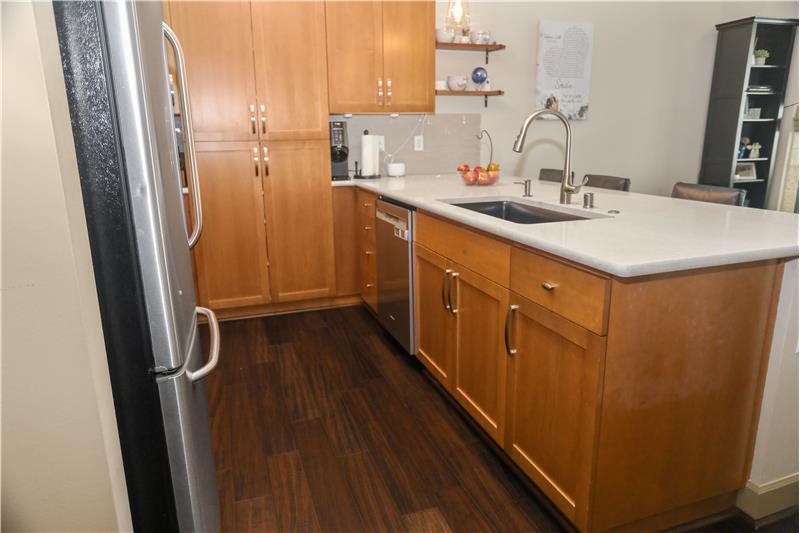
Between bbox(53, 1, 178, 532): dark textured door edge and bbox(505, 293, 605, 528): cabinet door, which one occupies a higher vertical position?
bbox(53, 1, 178, 532): dark textured door edge

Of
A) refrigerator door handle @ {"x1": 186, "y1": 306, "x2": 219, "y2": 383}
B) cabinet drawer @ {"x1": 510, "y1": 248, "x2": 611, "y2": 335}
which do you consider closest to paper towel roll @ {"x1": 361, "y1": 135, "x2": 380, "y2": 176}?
cabinet drawer @ {"x1": 510, "y1": 248, "x2": 611, "y2": 335}

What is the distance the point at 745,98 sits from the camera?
4.48 metres

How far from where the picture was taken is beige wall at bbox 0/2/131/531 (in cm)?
79

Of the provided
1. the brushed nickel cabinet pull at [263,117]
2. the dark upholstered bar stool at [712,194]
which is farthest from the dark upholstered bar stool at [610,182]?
the brushed nickel cabinet pull at [263,117]

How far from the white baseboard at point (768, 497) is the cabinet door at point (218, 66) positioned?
2957mm

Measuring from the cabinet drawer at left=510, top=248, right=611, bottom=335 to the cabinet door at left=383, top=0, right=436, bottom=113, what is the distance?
7.12 feet

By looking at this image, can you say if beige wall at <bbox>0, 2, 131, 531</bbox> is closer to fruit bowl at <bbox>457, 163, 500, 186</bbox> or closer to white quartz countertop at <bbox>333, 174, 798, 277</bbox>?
white quartz countertop at <bbox>333, 174, 798, 277</bbox>

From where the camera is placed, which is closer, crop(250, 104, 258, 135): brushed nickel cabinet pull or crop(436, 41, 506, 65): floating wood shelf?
crop(250, 104, 258, 135): brushed nickel cabinet pull

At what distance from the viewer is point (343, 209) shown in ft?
11.6

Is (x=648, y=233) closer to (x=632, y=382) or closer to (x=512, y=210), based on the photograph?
(x=632, y=382)

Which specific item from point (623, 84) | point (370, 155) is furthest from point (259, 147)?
point (623, 84)

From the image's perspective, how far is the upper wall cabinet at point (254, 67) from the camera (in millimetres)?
3014

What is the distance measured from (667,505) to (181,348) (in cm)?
140

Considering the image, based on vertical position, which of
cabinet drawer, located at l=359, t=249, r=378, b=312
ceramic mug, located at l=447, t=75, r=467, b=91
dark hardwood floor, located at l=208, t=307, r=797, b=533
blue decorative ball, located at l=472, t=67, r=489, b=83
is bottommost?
dark hardwood floor, located at l=208, t=307, r=797, b=533
